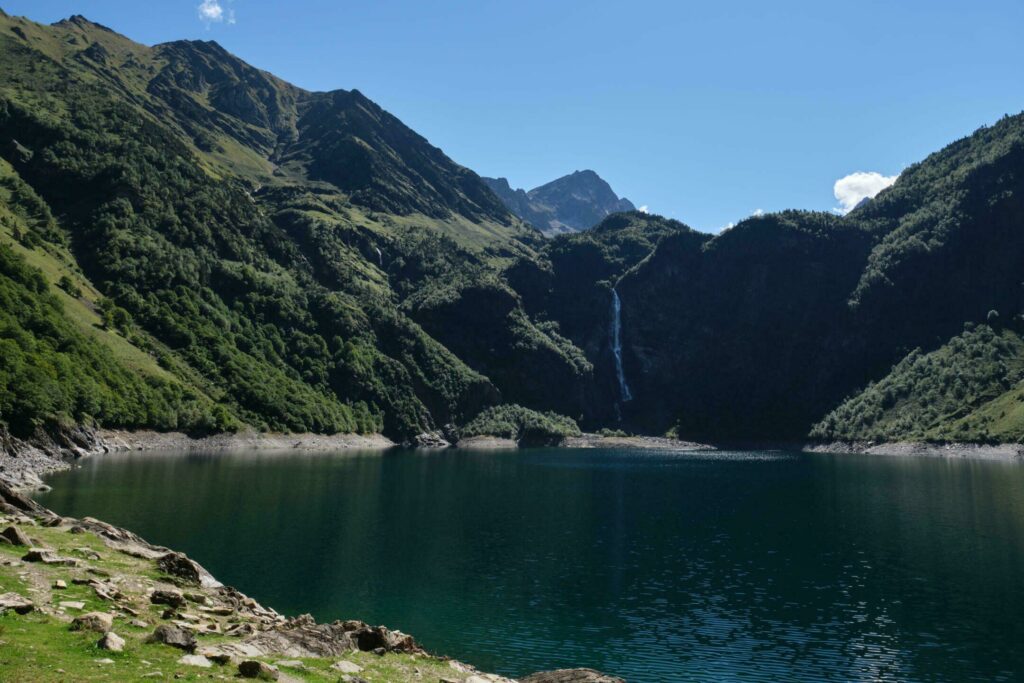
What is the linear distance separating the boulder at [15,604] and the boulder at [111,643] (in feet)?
11.5

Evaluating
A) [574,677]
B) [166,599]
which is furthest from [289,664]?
[574,677]

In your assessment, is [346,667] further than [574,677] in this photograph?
No

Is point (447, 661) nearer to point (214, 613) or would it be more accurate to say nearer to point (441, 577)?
point (214, 613)

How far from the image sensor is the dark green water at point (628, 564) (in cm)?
4141

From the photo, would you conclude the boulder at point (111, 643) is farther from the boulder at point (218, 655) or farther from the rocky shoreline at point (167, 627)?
the boulder at point (218, 655)

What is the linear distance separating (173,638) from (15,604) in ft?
17.7

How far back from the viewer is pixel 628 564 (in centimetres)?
6438

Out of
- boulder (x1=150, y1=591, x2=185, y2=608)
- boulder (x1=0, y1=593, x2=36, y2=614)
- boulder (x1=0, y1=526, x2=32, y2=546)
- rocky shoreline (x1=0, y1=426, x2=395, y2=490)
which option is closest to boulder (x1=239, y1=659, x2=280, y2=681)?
boulder (x1=0, y1=593, x2=36, y2=614)

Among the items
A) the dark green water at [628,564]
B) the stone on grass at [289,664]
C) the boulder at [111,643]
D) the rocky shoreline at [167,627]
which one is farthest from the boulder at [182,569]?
the boulder at [111,643]

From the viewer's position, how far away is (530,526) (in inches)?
3255

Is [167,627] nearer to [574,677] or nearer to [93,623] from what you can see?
[93,623]

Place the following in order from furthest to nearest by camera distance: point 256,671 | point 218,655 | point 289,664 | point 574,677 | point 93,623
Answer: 1. point 574,677
2. point 289,664
3. point 93,623
4. point 218,655
5. point 256,671

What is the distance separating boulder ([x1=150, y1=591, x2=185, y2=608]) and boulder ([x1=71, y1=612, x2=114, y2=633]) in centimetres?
580

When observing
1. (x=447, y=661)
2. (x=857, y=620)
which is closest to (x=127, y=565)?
(x=447, y=661)
